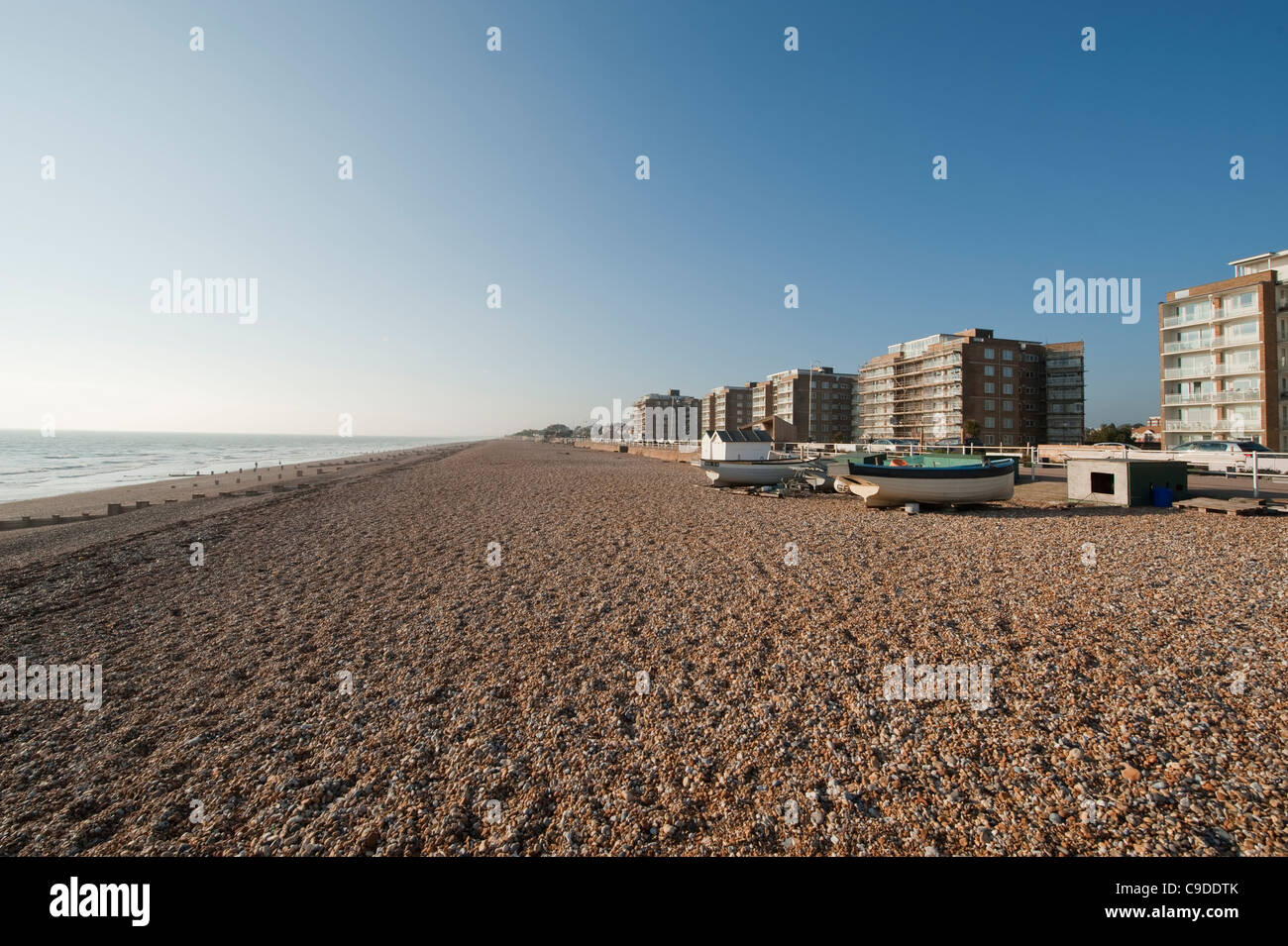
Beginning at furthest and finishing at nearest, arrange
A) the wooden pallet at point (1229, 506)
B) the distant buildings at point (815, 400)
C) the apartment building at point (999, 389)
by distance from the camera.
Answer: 1. the distant buildings at point (815, 400)
2. the apartment building at point (999, 389)
3. the wooden pallet at point (1229, 506)

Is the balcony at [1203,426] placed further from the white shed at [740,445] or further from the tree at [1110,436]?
the white shed at [740,445]

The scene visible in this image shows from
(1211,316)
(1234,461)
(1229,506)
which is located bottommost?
(1229,506)

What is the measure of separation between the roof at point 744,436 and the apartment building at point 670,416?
113 meters

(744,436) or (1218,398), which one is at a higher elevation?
(1218,398)

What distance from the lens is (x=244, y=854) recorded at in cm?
315

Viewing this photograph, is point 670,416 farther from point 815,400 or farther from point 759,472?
point 759,472

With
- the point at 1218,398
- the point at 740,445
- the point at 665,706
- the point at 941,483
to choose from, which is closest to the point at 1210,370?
the point at 1218,398

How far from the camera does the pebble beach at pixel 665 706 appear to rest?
3.27 metres

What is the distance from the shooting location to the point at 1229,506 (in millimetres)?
12109

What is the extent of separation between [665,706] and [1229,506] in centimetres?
1573

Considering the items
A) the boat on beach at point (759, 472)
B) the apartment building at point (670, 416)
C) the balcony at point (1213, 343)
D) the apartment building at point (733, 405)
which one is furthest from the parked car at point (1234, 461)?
the apartment building at point (670, 416)

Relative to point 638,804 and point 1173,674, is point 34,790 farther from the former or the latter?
point 1173,674

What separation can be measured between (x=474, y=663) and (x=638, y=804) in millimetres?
2881
